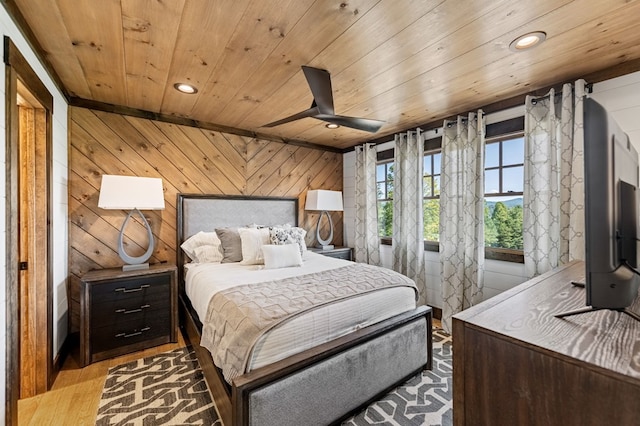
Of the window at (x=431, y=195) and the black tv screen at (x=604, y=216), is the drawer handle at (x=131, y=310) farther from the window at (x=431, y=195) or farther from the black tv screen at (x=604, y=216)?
the window at (x=431, y=195)

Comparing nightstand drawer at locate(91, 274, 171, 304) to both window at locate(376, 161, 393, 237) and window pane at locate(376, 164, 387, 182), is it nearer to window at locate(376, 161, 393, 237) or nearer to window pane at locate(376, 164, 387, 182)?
window at locate(376, 161, 393, 237)

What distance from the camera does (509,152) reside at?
2.94 metres

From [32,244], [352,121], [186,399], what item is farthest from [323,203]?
[32,244]

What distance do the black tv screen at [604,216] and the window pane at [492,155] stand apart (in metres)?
2.46

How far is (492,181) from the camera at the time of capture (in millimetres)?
3053

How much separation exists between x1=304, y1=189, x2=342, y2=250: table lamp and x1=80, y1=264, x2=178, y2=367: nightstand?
6.81ft

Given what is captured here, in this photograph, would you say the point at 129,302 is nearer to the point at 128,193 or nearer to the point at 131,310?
the point at 131,310

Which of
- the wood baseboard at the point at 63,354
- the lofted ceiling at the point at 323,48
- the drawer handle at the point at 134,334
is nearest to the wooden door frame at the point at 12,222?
the lofted ceiling at the point at 323,48

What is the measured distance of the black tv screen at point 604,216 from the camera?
733 millimetres

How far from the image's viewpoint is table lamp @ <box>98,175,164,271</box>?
8.46ft

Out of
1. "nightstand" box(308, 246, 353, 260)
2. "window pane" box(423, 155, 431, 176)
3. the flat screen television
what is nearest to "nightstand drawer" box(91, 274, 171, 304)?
"nightstand" box(308, 246, 353, 260)

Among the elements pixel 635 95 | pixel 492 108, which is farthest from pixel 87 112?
pixel 635 95

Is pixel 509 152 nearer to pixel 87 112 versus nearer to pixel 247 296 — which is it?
pixel 247 296

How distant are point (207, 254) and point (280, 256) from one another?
908 millimetres
